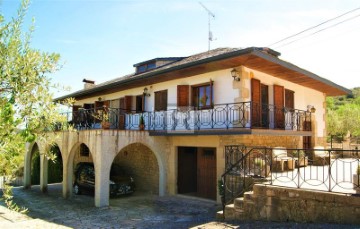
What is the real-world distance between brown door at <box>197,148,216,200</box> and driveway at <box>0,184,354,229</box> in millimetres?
516

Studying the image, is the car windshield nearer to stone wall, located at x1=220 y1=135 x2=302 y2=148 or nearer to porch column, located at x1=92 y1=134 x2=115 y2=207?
porch column, located at x1=92 y1=134 x2=115 y2=207

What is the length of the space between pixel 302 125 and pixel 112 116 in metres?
9.66

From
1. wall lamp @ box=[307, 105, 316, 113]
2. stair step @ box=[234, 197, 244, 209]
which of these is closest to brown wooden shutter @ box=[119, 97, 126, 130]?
stair step @ box=[234, 197, 244, 209]

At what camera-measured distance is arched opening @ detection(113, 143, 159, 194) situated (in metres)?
14.5

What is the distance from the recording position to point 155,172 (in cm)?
1439

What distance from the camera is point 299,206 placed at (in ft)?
21.9

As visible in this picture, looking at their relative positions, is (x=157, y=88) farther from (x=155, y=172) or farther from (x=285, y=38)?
Result: (x=285, y=38)

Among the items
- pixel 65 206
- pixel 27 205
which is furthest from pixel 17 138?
pixel 27 205

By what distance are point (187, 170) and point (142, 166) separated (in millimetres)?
2769

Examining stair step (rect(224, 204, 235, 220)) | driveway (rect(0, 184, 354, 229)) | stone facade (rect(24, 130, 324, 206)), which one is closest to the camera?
stair step (rect(224, 204, 235, 220))

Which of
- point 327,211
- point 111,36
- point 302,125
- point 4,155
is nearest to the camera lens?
point 4,155

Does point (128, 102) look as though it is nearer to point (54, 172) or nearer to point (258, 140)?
point (258, 140)

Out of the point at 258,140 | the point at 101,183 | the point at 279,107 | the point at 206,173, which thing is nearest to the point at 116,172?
the point at 101,183

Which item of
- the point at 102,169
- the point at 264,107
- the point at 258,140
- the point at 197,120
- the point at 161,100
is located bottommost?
the point at 102,169
